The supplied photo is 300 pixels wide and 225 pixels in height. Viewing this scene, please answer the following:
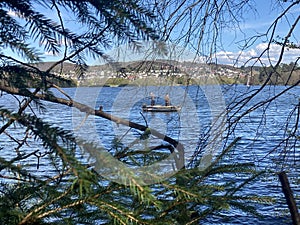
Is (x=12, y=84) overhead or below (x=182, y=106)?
overhead

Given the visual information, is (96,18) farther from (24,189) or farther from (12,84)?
(24,189)

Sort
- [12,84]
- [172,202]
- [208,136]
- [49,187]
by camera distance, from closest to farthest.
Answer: [12,84]
[49,187]
[172,202]
[208,136]

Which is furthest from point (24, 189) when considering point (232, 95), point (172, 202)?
point (232, 95)

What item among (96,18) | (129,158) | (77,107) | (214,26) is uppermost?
(214,26)

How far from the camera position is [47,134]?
448 millimetres

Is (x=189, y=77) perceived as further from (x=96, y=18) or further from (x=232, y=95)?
(x=96, y=18)

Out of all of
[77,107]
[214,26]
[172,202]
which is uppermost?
[214,26]

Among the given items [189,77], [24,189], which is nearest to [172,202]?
[24,189]

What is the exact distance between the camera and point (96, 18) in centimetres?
61

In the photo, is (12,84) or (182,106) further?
(182,106)

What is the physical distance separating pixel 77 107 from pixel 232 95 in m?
1.45

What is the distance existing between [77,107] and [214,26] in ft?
4.15

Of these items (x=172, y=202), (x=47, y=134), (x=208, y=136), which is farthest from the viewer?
(x=208, y=136)

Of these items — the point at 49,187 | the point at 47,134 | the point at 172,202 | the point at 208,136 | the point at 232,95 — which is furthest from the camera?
the point at 232,95
